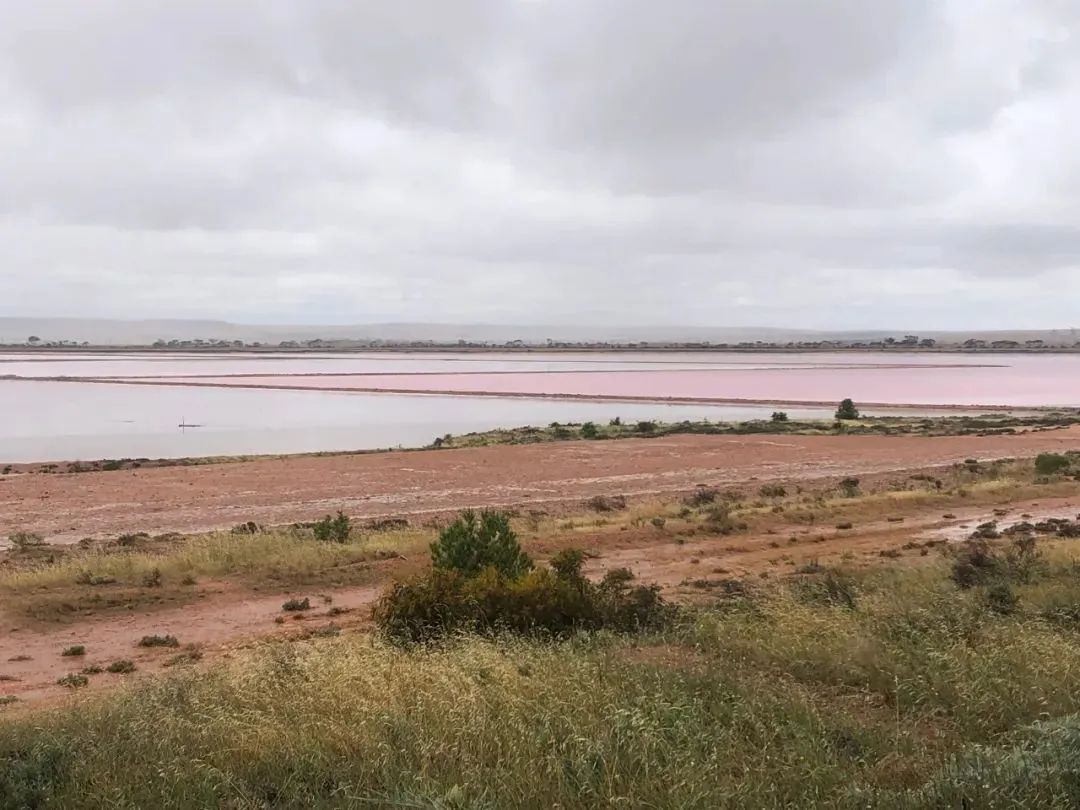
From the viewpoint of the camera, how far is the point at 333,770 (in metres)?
4.70

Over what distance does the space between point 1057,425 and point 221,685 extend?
4973 cm

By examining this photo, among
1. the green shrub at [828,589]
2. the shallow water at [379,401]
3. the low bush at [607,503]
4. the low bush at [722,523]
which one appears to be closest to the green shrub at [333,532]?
the low bush at [722,523]

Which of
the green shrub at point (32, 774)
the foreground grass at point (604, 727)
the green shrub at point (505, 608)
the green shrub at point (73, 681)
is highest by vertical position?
the foreground grass at point (604, 727)

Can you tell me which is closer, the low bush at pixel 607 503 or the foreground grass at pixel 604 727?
the foreground grass at pixel 604 727

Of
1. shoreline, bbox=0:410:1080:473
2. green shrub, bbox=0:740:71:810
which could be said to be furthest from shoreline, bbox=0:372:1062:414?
green shrub, bbox=0:740:71:810

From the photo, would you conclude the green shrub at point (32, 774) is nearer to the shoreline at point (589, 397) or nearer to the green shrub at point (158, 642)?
the green shrub at point (158, 642)

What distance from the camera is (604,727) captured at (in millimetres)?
4934

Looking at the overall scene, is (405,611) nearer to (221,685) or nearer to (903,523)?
(221,685)

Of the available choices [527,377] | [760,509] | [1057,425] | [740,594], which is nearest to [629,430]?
[1057,425]

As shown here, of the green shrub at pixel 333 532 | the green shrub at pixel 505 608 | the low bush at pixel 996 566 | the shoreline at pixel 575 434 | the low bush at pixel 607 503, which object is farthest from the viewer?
the shoreline at pixel 575 434

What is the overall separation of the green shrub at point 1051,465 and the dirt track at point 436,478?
4.36 m

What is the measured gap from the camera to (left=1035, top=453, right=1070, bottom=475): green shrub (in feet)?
84.9

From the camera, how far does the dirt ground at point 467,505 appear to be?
10328 mm

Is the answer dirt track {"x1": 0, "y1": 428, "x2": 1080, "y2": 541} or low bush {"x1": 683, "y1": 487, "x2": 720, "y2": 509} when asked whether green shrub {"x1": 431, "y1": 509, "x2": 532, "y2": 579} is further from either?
dirt track {"x1": 0, "y1": 428, "x2": 1080, "y2": 541}
